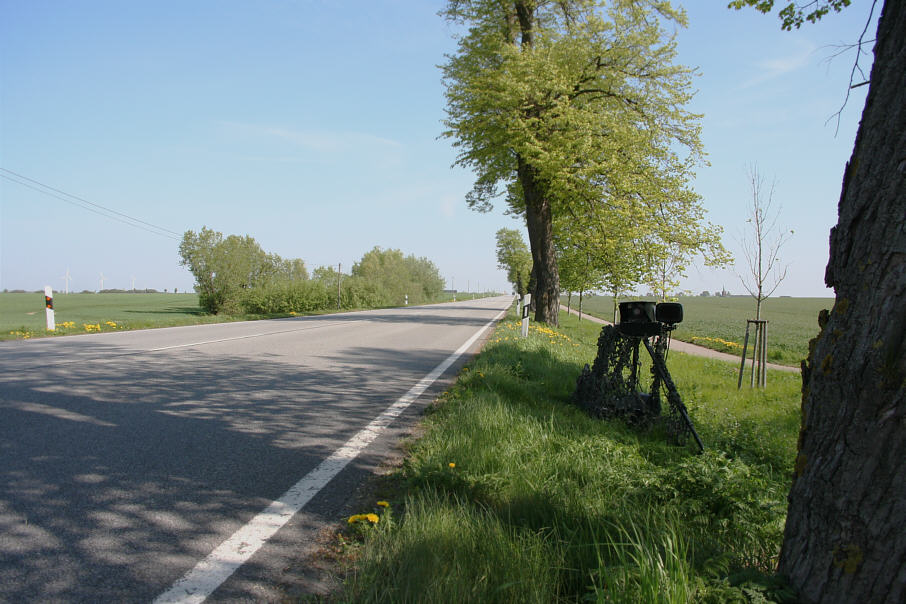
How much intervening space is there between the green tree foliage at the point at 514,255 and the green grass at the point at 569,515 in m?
64.7

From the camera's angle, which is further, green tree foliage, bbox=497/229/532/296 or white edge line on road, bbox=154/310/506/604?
green tree foliage, bbox=497/229/532/296

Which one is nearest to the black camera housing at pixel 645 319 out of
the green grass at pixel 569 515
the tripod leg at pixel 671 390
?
the tripod leg at pixel 671 390

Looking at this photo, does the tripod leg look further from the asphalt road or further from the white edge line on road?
the white edge line on road

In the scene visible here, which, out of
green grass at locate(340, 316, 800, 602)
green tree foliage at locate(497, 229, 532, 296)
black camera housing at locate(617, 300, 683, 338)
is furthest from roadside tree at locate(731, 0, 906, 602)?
green tree foliage at locate(497, 229, 532, 296)

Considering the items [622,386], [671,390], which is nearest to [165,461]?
[671,390]

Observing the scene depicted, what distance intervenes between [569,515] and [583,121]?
14.4m

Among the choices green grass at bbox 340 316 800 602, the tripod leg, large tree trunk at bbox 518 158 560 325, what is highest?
large tree trunk at bbox 518 158 560 325

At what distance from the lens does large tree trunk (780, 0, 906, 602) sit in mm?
1577

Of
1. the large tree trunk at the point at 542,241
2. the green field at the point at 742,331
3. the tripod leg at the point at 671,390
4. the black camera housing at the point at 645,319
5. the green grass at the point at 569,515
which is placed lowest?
the green field at the point at 742,331

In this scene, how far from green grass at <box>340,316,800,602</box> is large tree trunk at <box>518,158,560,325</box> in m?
12.4

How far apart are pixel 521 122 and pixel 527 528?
47.6 feet

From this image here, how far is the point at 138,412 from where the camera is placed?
4855 millimetres

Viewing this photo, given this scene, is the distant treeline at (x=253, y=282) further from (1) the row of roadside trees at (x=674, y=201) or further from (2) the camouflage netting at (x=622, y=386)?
(2) the camouflage netting at (x=622, y=386)

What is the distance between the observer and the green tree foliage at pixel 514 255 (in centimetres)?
6931
